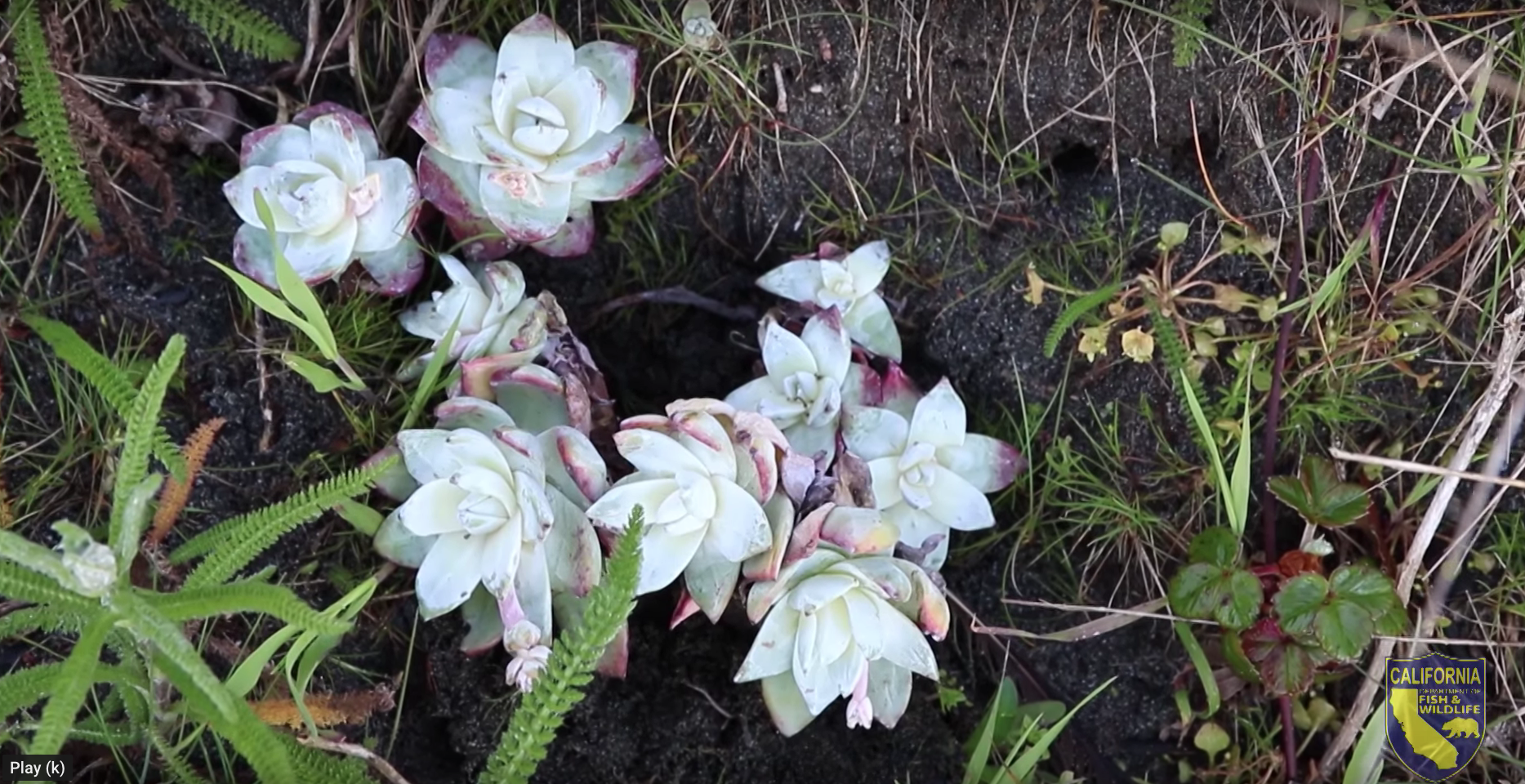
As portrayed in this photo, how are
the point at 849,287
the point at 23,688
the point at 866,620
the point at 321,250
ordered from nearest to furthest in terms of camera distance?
the point at 23,688 < the point at 866,620 < the point at 321,250 < the point at 849,287

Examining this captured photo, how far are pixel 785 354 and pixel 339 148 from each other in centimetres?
71

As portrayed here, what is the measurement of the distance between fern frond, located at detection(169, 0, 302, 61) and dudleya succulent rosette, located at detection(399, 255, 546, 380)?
397 millimetres

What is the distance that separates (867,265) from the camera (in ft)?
5.86

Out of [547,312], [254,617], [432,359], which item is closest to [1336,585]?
[547,312]

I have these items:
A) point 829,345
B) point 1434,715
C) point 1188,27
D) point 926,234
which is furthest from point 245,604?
point 1434,715

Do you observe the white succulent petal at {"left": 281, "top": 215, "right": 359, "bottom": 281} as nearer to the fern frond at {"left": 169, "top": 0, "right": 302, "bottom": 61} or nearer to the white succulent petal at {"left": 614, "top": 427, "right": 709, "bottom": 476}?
the fern frond at {"left": 169, "top": 0, "right": 302, "bottom": 61}

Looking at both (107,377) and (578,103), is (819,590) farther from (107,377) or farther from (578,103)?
(107,377)

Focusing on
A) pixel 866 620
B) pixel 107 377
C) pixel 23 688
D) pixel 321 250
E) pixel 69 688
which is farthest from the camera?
pixel 321 250

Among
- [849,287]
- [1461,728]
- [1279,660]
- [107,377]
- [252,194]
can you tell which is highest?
[252,194]

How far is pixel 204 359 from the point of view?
1.76 metres

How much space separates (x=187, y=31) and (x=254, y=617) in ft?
2.98

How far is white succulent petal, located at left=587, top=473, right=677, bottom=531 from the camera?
151 centimetres

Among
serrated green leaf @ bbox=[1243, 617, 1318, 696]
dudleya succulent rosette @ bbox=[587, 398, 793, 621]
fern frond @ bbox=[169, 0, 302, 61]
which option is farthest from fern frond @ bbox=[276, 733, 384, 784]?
serrated green leaf @ bbox=[1243, 617, 1318, 696]

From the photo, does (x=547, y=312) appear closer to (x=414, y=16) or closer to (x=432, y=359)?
(x=432, y=359)
